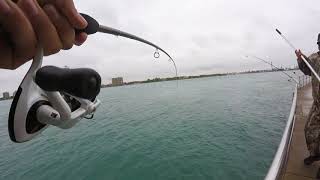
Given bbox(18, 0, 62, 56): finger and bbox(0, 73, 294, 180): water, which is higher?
bbox(18, 0, 62, 56): finger

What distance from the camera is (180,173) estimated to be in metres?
9.50

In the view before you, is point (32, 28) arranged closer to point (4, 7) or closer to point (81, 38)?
point (4, 7)

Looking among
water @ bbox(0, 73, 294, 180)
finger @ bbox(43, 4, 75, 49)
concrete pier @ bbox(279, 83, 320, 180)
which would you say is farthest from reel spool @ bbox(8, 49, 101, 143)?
water @ bbox(0, 73, 294, 180)

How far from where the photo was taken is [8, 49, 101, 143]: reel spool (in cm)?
109

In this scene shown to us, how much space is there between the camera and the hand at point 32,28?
3.05ft

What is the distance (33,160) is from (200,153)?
1148cm

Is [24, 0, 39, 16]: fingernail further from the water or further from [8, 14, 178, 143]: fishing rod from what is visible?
the water

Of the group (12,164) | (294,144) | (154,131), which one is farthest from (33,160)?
(294,144)

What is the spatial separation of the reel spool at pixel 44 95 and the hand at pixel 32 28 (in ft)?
0.31

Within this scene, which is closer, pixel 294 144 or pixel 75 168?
pixel 294 144

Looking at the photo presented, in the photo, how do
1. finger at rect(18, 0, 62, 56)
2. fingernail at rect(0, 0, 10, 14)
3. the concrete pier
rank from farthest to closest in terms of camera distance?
the concrete pier < finger at rect(18, 0, 62, 56) < fingernail at rect(0, 0, 10, 14)

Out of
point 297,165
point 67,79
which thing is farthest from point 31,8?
point 297,165

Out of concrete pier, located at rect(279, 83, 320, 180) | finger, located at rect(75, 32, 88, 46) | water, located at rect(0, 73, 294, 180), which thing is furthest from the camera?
water, located at rect(0, 73, 294, 180)

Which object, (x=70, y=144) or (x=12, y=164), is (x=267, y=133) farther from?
(x=12, y=164)
